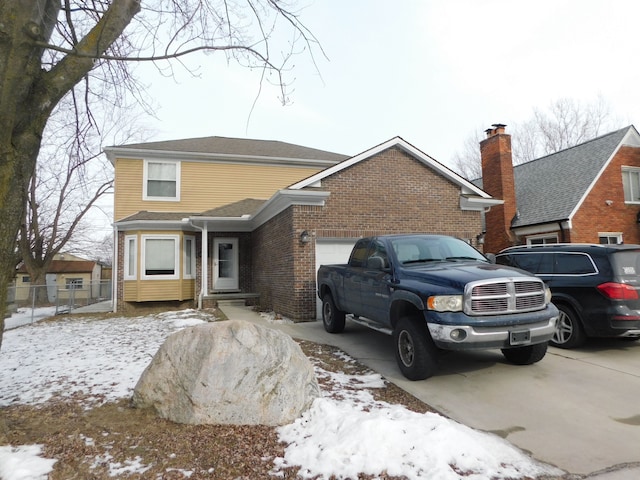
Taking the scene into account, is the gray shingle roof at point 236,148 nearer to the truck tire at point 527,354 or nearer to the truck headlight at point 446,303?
the truck tire at point 527,354

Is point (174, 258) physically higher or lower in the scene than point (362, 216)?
lower

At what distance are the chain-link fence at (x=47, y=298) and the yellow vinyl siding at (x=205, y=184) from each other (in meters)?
4.00

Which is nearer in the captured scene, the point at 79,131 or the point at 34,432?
the point at 34,432

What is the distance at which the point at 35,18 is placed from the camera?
153 inches

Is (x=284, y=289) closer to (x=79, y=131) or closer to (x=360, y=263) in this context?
(x=360, y=263)

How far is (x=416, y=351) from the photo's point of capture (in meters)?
4.95

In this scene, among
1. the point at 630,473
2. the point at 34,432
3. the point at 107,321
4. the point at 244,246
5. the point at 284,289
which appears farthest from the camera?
the point at 244,246

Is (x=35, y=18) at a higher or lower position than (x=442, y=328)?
higher

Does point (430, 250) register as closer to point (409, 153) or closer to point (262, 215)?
point (409, 153)

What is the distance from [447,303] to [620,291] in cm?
347

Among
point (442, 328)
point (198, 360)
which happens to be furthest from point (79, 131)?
point (442, 328)

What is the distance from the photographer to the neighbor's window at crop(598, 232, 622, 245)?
14.4 meters

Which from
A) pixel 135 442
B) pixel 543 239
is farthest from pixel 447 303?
pixel 543 239

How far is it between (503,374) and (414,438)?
2.61 meters
